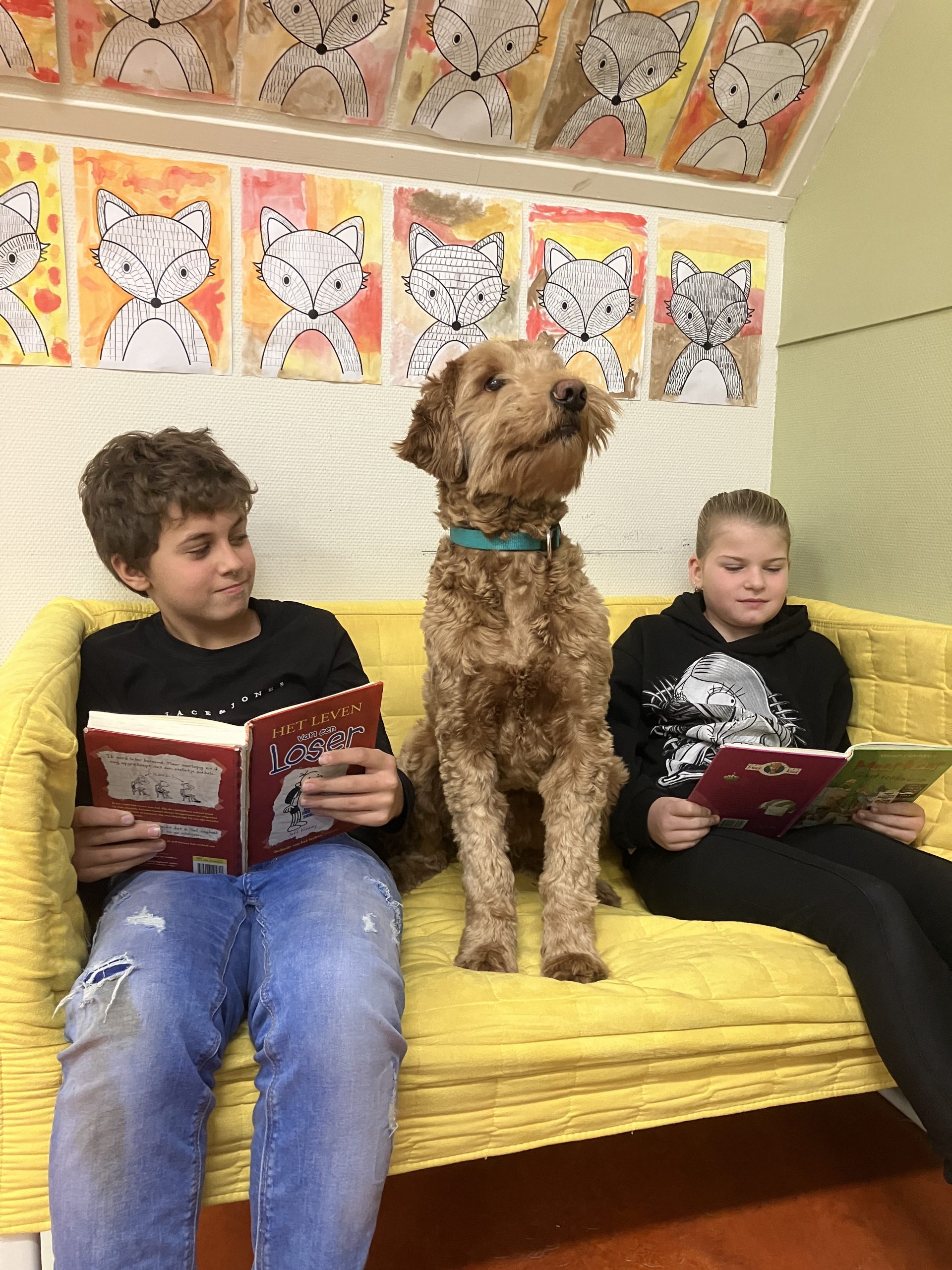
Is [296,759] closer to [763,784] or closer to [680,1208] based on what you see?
[763,784]

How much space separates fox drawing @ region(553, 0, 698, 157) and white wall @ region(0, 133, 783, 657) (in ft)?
0.74

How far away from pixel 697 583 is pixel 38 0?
2.00 meters

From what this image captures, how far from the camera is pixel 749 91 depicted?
2195mm

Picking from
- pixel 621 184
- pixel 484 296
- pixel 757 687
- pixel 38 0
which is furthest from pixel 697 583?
pixel 38 0

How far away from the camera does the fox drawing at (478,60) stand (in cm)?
190

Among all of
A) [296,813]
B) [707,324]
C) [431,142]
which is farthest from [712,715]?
[431,142]

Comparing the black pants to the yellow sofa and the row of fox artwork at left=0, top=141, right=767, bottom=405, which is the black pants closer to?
the yellow sofa

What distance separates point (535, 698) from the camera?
4.92 feet

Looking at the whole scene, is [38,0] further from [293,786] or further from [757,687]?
[757,687]

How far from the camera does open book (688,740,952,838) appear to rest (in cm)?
143

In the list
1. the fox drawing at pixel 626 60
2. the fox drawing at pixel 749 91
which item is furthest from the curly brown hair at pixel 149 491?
the fox drawing at pixel 749 91

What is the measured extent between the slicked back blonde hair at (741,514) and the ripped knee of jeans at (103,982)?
1.56m

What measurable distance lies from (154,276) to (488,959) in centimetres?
179

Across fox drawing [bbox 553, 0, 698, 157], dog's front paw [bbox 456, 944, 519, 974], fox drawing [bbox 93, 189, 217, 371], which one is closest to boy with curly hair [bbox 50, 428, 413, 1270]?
dog's front paw [bbox 456, 944, 519, 974]
